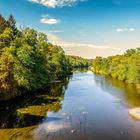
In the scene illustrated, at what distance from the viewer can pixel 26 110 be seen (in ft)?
160

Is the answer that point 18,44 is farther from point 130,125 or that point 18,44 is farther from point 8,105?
point 130,125

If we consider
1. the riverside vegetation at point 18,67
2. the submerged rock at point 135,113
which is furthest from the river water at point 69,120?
the riverside vegetation at point 18,67

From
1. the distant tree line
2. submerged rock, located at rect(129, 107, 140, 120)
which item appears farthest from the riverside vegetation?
submerged rock, located at rect(129, 107, 140, 120)

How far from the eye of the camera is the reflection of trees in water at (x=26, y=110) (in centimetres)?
4055

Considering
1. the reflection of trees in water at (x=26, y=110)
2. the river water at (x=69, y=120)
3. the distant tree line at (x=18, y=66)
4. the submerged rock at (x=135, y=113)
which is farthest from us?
the distant tree line at (x=18, y=66)

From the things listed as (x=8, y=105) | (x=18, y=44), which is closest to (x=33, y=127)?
(x=8, y=105)

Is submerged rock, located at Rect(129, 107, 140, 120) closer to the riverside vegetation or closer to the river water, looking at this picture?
the river water

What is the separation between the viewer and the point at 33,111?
48094 millimetres

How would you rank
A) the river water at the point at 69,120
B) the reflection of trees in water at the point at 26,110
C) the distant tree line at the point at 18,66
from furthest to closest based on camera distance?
the distant tree line at the point at 18,66, the reflection of trees in water at the point at 26,110, the river water at the point at 69,120

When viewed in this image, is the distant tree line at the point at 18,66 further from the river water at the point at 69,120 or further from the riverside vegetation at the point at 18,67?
the river water at the point at 69,120

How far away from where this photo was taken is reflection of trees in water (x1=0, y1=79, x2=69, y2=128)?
4055cm

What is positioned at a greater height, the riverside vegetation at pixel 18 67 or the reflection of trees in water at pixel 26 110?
the riverside vegetation at pixel 18 67

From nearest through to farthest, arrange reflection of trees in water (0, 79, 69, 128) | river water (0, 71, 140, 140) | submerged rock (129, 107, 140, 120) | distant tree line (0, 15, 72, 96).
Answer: river water (0, 71, 140, 140)
reflection of trees in water (0, 79, 69, 128)
submerged rock (129, 107, 140, 120)
distant tree line (0, 15, 72, 96)

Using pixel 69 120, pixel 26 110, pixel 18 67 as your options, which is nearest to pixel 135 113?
pixel 69 120
